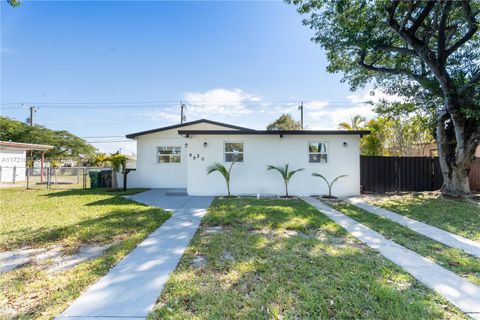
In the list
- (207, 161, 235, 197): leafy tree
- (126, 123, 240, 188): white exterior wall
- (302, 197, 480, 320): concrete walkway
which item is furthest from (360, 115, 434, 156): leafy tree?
(302, 197, 480, 320): concrete walkway

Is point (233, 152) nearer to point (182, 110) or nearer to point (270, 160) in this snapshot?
point (270, 160)

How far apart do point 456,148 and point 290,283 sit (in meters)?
10.7

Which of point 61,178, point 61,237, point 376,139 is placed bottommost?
point 61,237

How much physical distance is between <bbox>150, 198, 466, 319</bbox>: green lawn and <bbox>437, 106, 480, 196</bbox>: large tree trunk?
8.05m

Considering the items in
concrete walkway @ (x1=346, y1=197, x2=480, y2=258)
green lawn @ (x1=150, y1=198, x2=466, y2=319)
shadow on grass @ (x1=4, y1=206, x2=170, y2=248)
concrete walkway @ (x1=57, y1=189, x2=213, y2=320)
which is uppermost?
shadow on grass @ (x1=4, y1=206, x2=170, y2=248)

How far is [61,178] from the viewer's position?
1844 centimetres

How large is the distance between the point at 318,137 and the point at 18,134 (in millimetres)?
34768

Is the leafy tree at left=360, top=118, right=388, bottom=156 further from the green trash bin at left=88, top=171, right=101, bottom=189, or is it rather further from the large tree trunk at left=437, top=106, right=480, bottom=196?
the green trash bin at left=88, top=171, right=101, bottom=189

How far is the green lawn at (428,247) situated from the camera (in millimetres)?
3145

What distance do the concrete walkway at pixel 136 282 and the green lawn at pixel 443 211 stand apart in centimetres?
587

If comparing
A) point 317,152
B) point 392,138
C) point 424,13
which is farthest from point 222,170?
point 392,138

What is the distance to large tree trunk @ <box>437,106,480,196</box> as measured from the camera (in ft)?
29.0

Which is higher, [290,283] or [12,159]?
[12,159]

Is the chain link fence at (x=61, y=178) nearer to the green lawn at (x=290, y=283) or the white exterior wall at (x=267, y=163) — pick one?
the white exterior wall at (x=267, y=163)
